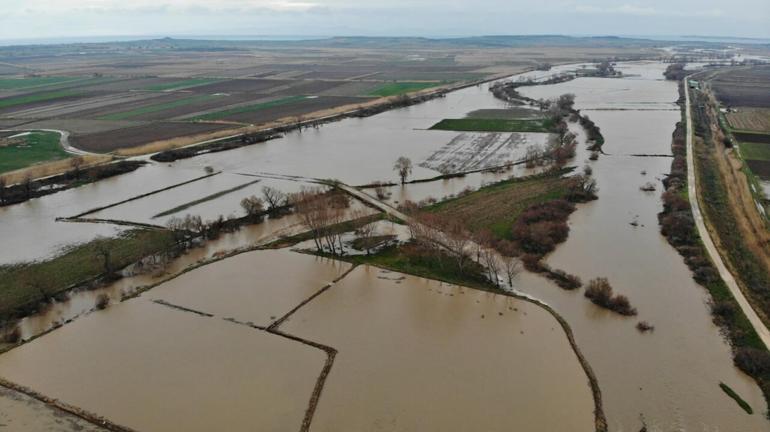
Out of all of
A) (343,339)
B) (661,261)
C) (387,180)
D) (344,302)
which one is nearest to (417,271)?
(344,302)

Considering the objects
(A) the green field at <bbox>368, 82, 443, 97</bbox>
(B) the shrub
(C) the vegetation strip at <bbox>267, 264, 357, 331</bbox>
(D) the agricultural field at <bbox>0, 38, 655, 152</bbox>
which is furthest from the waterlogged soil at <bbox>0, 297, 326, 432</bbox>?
(A) the green field at <bbox>368, 82, 443, 97</bbox>

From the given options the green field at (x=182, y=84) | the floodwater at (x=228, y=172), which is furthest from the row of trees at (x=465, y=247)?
the green field at (x=182, y=84)

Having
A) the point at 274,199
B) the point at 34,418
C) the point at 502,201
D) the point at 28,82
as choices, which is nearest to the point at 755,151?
the point at 502,201

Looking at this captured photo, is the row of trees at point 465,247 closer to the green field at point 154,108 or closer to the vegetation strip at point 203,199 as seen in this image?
the vegetation strip at point 203,199

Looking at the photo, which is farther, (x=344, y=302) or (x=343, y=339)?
(x=344, y=302)

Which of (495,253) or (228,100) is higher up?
(228,100)

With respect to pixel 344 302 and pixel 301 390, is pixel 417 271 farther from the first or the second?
pixel 301 390
